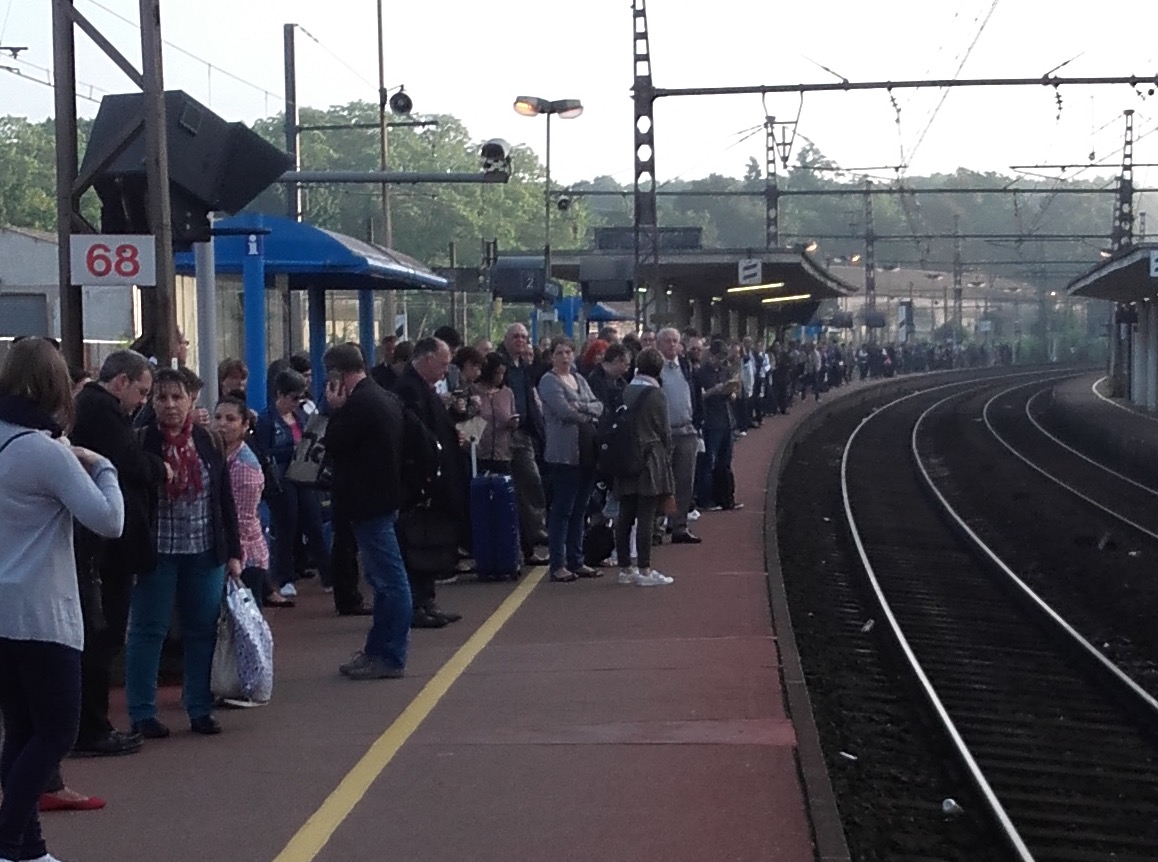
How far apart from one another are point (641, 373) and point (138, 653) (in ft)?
19.5

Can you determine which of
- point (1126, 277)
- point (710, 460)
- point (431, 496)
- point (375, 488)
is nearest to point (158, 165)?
point (375, 488)

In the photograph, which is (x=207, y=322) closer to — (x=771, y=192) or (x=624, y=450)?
(x=624, y=450)

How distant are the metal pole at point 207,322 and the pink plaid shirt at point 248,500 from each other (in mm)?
1413

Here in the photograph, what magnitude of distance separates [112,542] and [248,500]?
72.9 inches

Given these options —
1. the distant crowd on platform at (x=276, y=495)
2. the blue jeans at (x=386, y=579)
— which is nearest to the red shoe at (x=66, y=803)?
the distant crowd on platform at (x=276, y=495)

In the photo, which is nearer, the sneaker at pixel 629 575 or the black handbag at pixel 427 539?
the black handbag at pixel 427 539

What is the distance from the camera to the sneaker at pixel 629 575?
1398cm

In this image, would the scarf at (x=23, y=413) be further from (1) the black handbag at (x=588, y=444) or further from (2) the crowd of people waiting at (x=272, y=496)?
(1) the black handbag at (x=588, y=444)

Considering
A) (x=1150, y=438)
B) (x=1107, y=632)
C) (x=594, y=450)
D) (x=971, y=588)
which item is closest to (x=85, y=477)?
(x=594, y=450)

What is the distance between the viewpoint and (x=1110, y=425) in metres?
40.4

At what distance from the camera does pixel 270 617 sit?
41.2ft

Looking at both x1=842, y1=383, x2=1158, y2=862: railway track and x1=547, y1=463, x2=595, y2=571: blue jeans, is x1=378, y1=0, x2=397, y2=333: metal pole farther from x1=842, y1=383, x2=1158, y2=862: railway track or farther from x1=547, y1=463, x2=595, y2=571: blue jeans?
x1=547, y1=463, x2=595, y2=571: blue jeans

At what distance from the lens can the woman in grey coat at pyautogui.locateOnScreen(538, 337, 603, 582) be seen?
44.8ft

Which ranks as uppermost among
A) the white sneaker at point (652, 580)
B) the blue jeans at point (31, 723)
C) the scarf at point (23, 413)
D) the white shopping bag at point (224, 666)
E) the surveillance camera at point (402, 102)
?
the surveillance camera at point (402, 102)
